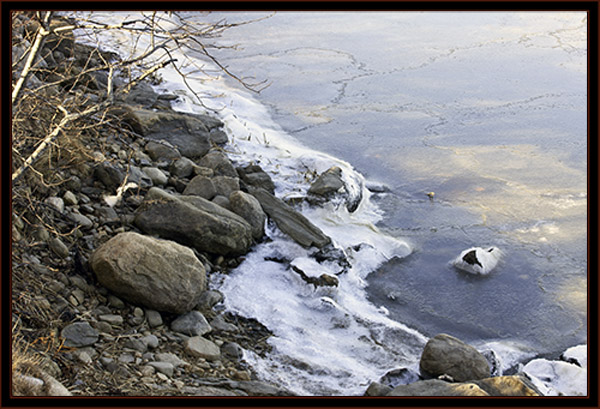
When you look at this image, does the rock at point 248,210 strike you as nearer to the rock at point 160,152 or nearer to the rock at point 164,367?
the rock at point 160,152

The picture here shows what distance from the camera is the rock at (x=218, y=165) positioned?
19.6 ft

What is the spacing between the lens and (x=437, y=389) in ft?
10.9

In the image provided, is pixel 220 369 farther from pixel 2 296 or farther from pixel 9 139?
pixel 9 139

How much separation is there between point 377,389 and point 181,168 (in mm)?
3028

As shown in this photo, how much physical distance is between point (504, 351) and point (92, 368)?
2.95 meters

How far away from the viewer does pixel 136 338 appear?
12.0 feet

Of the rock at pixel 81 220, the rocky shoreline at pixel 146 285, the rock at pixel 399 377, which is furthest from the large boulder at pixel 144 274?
the rock at pixel 399 377

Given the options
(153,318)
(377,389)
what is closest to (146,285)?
(153,318)

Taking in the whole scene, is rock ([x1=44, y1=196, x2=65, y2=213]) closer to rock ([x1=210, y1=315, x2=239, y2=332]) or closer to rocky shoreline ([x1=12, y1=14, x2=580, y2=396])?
rocky shoreline ([x1=12, y1=14, x2=580, y2=396])

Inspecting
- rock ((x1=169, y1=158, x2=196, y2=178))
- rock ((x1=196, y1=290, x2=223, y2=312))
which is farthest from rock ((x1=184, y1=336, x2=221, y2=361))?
rock ((x1=169, y1=158, x2=196, y2=178))

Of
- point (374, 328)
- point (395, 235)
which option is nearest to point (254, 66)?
point (395, 235)

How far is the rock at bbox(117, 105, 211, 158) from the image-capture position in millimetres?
6246

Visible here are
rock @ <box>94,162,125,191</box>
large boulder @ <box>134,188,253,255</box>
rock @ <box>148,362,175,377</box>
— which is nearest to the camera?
rock @ <box>148,362,175,377</box>

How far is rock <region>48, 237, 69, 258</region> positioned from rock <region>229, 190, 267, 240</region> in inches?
61.6
